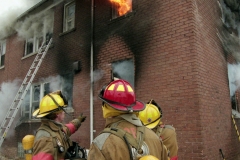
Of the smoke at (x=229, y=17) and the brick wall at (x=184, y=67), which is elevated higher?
the smoke at (x=229, y=17)

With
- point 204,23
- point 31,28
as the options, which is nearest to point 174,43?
point 204,23

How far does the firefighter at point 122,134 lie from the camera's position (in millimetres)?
1733

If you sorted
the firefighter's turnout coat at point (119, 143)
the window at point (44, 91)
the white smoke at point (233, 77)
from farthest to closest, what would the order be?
the window at point (44, 91) < the white smoke at point (233, 77) < the firefighter's turnout coat at point (119, 143)

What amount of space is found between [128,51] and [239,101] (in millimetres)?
3912

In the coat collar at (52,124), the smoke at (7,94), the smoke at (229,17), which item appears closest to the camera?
the coat collar at (52,124)

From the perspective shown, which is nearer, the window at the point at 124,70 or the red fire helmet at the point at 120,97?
the red fire helmet at the point at 120,97

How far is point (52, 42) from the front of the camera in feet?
29.4

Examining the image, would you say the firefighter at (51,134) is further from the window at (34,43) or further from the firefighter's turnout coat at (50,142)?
the window at (34,43)

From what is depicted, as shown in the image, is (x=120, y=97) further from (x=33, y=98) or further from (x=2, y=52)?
(x=2, y=52)

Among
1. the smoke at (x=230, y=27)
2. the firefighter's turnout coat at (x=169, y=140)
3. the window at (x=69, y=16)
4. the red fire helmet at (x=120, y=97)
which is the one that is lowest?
the firefighter's turnout coat at (x=169, y=140)

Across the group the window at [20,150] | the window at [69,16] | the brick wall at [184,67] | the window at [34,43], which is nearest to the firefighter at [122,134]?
the brick wall at [184,67]

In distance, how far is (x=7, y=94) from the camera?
10.9m

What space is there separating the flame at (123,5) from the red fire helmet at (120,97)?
506 centimetres

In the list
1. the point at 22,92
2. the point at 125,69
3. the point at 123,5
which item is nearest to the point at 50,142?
the point at 125,69
